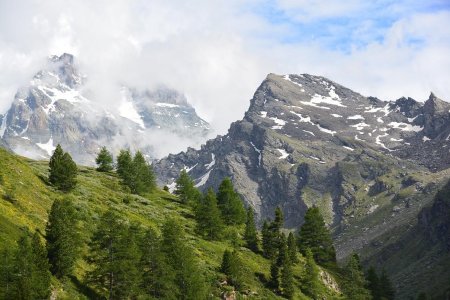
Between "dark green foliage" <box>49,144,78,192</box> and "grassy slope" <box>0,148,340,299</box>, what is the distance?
1.46 metres

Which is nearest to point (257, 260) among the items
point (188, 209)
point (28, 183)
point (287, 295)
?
point (287, 295)

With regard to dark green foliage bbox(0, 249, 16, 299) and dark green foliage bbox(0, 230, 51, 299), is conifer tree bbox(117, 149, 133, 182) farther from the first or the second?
dark green foliage bbox(0, 249, 16, 299)

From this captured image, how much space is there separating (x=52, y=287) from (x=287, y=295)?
4861 cm

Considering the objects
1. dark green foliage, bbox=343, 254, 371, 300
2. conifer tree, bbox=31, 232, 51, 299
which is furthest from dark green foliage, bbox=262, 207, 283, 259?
conifer tree, bbox=31, 232, 51, 299

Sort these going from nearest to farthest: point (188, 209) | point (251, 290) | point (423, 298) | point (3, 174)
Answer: point (3, 174)
point (251, 290)
point (188, 209)
point (423, 298)

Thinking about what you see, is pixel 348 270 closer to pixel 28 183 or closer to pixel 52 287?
pixel 28 183

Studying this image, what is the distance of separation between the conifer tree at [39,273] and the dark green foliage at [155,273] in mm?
13261

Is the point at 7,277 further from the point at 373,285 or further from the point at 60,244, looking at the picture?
the point at 373,285

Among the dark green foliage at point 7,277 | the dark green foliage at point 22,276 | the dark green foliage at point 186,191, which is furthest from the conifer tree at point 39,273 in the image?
the dark green foliage at point 186,191

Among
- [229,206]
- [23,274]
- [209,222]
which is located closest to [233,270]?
[209,222]

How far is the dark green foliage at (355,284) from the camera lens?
105 metres

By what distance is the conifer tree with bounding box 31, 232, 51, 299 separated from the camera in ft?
151

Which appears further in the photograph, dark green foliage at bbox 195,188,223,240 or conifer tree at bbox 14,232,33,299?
dark green foliage at bbox 195,188,223,240

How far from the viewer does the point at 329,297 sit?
103375 mm
